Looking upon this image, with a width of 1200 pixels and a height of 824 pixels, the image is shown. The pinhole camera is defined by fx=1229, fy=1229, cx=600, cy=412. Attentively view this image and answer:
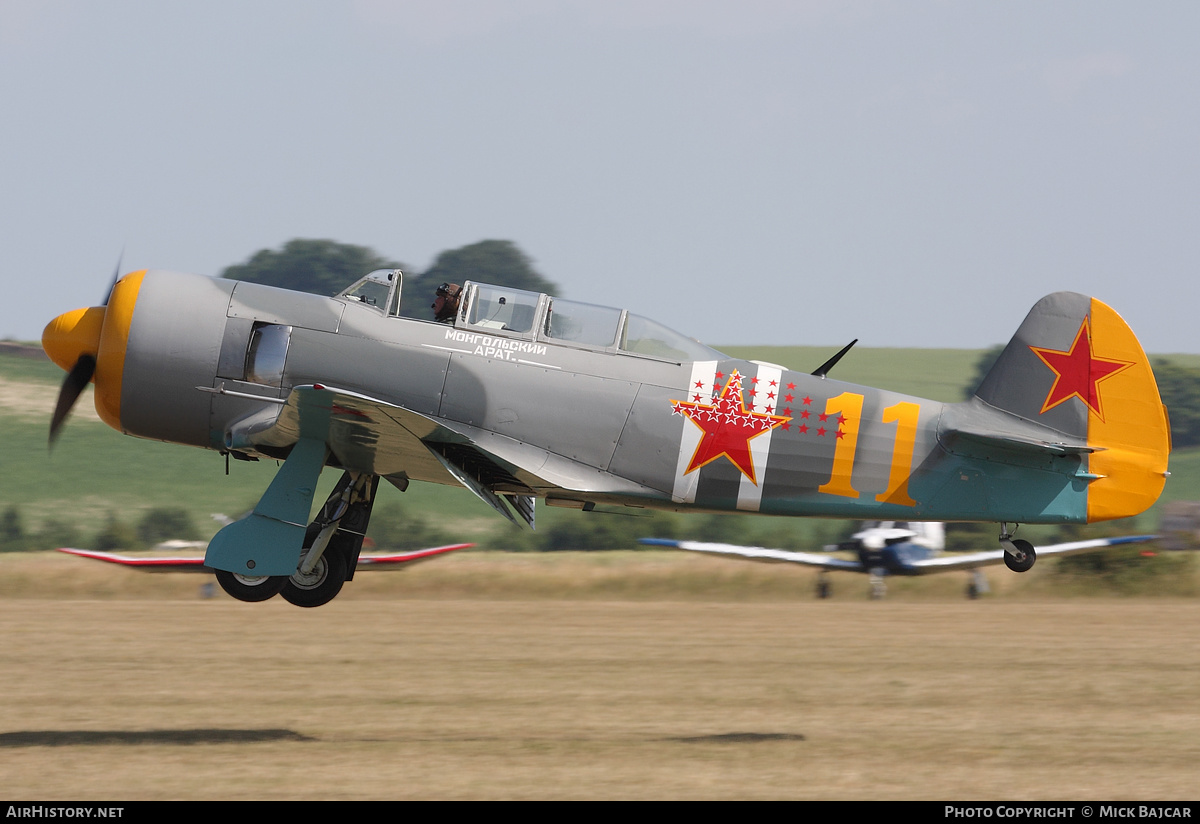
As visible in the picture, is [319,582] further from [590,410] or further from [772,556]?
[772,556]

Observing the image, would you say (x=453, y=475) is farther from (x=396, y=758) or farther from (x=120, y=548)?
(x=120, y=548)

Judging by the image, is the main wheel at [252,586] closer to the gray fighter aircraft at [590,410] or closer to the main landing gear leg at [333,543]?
the gray fighter aircraft at [590,410]

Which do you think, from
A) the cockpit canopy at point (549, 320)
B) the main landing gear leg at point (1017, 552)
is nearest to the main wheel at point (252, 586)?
the cockpit canopy at point (549, 320)

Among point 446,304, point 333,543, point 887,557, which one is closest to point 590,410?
point 446,304

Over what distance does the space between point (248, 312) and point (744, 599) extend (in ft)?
59.6

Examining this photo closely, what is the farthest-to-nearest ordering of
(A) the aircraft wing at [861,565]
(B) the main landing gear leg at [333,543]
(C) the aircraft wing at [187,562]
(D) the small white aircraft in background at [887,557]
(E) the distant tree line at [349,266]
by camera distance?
1. (E) the distant tree line at [349,266]
2. (A) the aircraft wing at [861,565]
3. (D) the small white aircraft in background at [887,557]
4. (C) the aircraft wing at [187,562]
5. (B) the main landing gear leg at [333,543]

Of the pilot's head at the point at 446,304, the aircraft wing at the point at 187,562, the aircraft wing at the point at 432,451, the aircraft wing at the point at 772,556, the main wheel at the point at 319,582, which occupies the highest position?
the pilot's head at the point at 446,304

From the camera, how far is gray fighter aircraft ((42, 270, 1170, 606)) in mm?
8938

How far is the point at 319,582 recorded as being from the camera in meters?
9.94

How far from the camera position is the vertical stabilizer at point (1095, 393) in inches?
358

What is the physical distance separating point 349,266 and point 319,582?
174 ft

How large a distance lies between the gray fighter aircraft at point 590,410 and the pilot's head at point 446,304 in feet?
0.13
